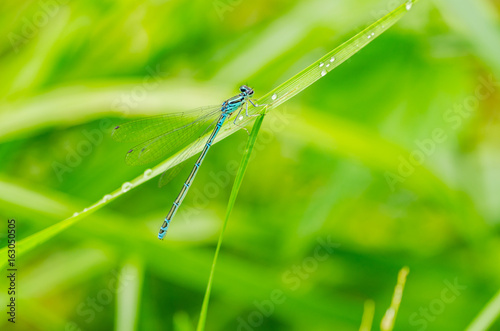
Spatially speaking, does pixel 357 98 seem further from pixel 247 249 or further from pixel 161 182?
pixel 161 182

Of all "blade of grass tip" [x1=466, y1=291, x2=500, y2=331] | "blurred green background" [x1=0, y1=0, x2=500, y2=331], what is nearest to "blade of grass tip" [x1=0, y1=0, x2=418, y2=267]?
"blurred green background" [x1=0, y1=0, x2=500, y2=331]

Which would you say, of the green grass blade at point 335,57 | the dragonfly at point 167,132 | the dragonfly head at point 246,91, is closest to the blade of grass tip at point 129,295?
the dragonfly at point 167,132

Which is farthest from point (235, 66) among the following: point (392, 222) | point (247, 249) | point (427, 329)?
point (427, 329)

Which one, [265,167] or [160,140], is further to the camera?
[265,167]

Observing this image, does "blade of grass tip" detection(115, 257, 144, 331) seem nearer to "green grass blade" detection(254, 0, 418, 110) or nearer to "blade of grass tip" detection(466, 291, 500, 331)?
"green grass blade" detection(254, 0, 418, 110)

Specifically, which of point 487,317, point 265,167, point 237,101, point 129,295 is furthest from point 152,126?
point 487,317

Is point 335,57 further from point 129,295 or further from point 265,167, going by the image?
point 265,167
